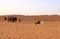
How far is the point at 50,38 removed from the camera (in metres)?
13.7

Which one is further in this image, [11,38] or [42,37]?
[42,37]

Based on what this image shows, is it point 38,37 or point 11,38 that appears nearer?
point 11,38

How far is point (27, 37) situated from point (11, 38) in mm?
1134

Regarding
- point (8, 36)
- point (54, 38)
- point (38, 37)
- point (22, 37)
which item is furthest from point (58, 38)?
point (8, 36)

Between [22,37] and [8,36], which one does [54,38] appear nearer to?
A: [22,37]

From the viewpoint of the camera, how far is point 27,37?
1350 centimetres

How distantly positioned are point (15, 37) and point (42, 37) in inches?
73.7

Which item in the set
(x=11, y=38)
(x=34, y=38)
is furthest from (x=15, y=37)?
(x=34, y=38)

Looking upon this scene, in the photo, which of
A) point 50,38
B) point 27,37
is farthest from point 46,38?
point 27,37

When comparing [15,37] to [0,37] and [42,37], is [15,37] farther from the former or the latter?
[42,37]

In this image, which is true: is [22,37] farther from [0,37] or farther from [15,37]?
[0,37]

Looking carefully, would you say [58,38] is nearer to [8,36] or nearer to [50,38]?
[50,38]

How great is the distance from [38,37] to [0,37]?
103 inches

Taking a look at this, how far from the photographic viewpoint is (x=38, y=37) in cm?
1387
